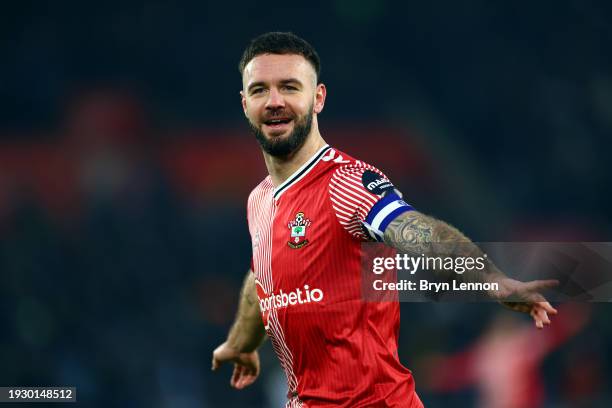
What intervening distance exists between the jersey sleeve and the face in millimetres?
267

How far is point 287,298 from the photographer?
340 cm

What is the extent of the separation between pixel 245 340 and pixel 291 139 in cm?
121

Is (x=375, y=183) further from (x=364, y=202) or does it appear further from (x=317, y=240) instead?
(x=317, y=240)

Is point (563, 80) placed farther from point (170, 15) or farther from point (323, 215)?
point (323, 215)

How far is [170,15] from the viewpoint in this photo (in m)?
10.0

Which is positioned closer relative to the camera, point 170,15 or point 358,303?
point 358,303

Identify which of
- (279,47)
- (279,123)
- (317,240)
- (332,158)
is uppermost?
(279,47)

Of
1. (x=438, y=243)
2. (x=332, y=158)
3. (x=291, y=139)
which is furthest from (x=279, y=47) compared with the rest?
(x=438, y=243)

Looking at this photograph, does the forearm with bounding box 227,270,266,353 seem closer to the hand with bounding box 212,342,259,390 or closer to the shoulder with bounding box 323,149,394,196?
the hand with bounding box 212,342,259,390

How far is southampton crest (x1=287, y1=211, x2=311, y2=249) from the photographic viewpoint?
11.0 feet

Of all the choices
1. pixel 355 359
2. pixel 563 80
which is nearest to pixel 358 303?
pixel 355 359

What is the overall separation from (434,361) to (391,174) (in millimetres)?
2054

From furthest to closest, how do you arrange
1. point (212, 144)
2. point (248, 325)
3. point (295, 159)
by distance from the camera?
point (212, 144) < point (248, 325) < point (295, 159)

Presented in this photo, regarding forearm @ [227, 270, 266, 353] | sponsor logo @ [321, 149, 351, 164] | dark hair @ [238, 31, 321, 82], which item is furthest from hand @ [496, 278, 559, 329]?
forearm @ [227, 270, 266, 353]
